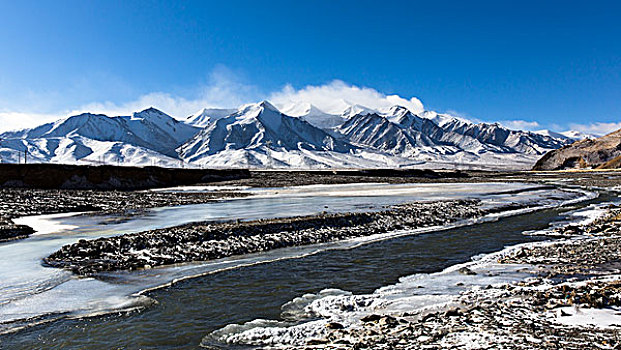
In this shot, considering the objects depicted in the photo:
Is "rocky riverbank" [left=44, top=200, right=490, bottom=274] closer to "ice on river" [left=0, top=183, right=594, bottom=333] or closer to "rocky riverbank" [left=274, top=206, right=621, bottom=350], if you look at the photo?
"ice on river" [left=0, top=183, right=594, bottom=333]

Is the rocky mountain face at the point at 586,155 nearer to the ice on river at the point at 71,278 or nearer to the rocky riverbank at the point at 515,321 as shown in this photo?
the rocky riverbank at the point at 515,321

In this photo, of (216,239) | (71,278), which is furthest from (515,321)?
(216,239)

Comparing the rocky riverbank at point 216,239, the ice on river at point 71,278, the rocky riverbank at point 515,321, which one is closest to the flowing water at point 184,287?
the ice on river at point 71,278

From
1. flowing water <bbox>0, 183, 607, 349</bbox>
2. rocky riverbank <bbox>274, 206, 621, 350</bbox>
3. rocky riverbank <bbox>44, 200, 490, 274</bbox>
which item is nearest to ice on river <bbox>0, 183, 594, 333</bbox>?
flowing water <bbox>0, 183, 607, 349</bbox>

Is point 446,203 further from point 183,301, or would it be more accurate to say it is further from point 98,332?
point 98,332

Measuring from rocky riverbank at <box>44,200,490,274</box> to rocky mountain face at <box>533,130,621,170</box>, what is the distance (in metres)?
157

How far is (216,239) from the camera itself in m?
16.4

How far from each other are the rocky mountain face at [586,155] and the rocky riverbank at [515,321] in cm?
16501

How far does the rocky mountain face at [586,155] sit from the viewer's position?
156000 mm

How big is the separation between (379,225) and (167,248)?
1030 centimetres

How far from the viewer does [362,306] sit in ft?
30.5

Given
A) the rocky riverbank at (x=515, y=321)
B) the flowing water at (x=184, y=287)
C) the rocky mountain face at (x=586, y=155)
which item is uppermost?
the rocky mountain face at (x=586, y=155)

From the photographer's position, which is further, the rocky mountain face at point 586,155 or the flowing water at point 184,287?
the rocky mountain face at point 586,155

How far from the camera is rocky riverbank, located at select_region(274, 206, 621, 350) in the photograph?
6.57 meters
